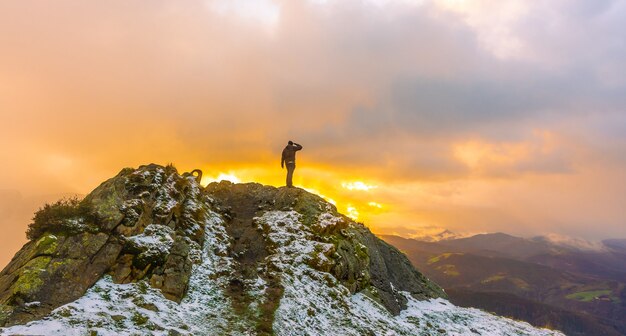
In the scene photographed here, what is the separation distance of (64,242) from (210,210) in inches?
545

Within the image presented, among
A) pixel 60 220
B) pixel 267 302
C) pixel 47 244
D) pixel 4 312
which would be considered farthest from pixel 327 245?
pixel 4 312

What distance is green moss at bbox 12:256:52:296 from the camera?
16.9m

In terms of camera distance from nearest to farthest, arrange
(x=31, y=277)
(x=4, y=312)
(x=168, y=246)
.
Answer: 1. (x=4, y=312)
2. (x=31, y=277)
3. (x=168, y=246)

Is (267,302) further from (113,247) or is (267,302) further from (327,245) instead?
(113,247)

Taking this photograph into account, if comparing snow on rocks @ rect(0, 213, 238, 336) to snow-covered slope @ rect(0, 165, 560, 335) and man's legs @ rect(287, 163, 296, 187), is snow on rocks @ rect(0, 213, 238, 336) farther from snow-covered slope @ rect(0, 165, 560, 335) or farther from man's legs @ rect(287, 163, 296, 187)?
man's legs @ rect(287, 163, 296, 187)

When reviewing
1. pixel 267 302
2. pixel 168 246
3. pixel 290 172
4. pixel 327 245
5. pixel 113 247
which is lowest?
pixel 267 302

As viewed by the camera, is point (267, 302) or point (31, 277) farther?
point (267, 302)

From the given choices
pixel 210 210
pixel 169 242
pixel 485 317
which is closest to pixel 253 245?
pixel 210 210

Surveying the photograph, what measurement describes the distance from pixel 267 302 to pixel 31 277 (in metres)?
12.1

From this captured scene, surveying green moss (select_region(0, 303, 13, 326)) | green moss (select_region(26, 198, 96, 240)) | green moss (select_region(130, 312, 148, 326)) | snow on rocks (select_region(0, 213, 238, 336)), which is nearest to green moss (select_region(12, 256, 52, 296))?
green moss (select_region(0, 303, 13, 326))

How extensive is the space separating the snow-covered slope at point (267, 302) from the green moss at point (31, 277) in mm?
1979

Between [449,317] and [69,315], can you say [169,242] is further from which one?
[449,317]

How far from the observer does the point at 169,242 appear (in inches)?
962

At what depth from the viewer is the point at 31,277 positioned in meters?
17.6
